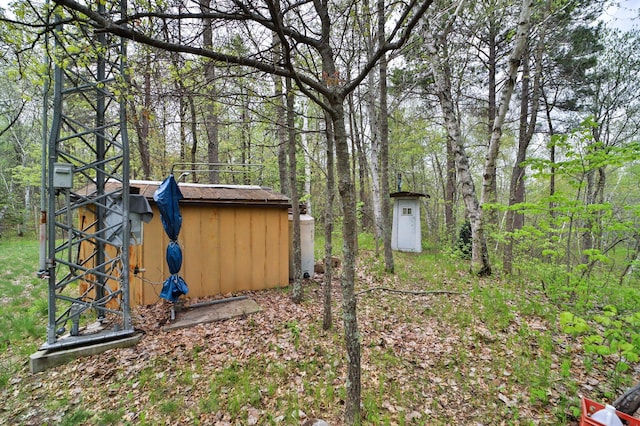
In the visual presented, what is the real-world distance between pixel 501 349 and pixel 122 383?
184 inches

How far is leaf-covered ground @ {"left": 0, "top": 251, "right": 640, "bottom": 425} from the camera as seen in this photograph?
2.62 metres

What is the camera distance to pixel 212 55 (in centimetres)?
199

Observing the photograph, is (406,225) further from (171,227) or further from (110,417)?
(110,417)

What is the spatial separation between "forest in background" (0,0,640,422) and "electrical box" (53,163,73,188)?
621mm

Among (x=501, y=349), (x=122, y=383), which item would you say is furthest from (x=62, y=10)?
(x=501, y=349)

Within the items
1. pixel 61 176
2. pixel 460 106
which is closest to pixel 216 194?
pixel 61 176

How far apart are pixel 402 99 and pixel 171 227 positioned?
6.49m

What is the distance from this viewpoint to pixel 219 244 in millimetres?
5590

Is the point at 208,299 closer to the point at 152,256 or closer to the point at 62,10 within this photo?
the point at 152,256

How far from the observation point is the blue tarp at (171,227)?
13.9 ft

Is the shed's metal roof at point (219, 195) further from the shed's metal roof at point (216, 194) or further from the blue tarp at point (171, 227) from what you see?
the blue tarp at point (171, 227)

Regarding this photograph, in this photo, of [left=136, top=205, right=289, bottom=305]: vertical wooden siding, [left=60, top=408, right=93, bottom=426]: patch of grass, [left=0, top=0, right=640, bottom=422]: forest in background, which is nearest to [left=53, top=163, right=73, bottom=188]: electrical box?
[left=0, top=0, right=640, bottom=422]: forest in background

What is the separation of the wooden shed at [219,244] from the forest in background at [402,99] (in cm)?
113

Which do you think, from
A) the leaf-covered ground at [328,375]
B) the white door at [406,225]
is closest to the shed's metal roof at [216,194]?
the leaf-covered ground at [328,375]
